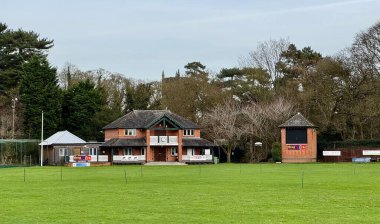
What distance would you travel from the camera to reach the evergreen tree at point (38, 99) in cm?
8888

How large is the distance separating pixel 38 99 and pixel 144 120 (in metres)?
14.3

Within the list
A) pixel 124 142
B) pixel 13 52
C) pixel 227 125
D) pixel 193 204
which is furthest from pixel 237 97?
pixel 193 204

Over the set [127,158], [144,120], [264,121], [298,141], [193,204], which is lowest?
[193,204]

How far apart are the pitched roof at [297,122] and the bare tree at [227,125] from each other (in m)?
7.04

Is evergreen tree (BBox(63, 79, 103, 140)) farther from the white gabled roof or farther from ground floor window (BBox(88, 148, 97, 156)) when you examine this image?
ground floor window (BBox(88, 148, 97, 156))

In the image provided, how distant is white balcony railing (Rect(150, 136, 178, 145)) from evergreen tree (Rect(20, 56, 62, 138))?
14.5m

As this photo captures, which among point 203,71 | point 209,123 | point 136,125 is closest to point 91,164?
point 136,125

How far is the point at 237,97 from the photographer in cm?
9856

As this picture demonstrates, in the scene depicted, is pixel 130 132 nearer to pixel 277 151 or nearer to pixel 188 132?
pixel 188 132

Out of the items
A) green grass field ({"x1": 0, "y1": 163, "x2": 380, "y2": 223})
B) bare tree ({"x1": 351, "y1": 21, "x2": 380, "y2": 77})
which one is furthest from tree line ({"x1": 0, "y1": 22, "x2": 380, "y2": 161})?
green grass field ({"x1": 0, "y1": 163, "x2": 380, "y2": 223})

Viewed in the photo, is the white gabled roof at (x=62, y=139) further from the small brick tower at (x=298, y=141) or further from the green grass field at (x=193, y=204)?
the green grass field at (x=193, y=204)

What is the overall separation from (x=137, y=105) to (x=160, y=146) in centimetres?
1716

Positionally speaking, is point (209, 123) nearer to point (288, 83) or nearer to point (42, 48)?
point (288, 83)

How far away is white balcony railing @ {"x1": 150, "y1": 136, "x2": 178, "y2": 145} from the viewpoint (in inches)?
3332
